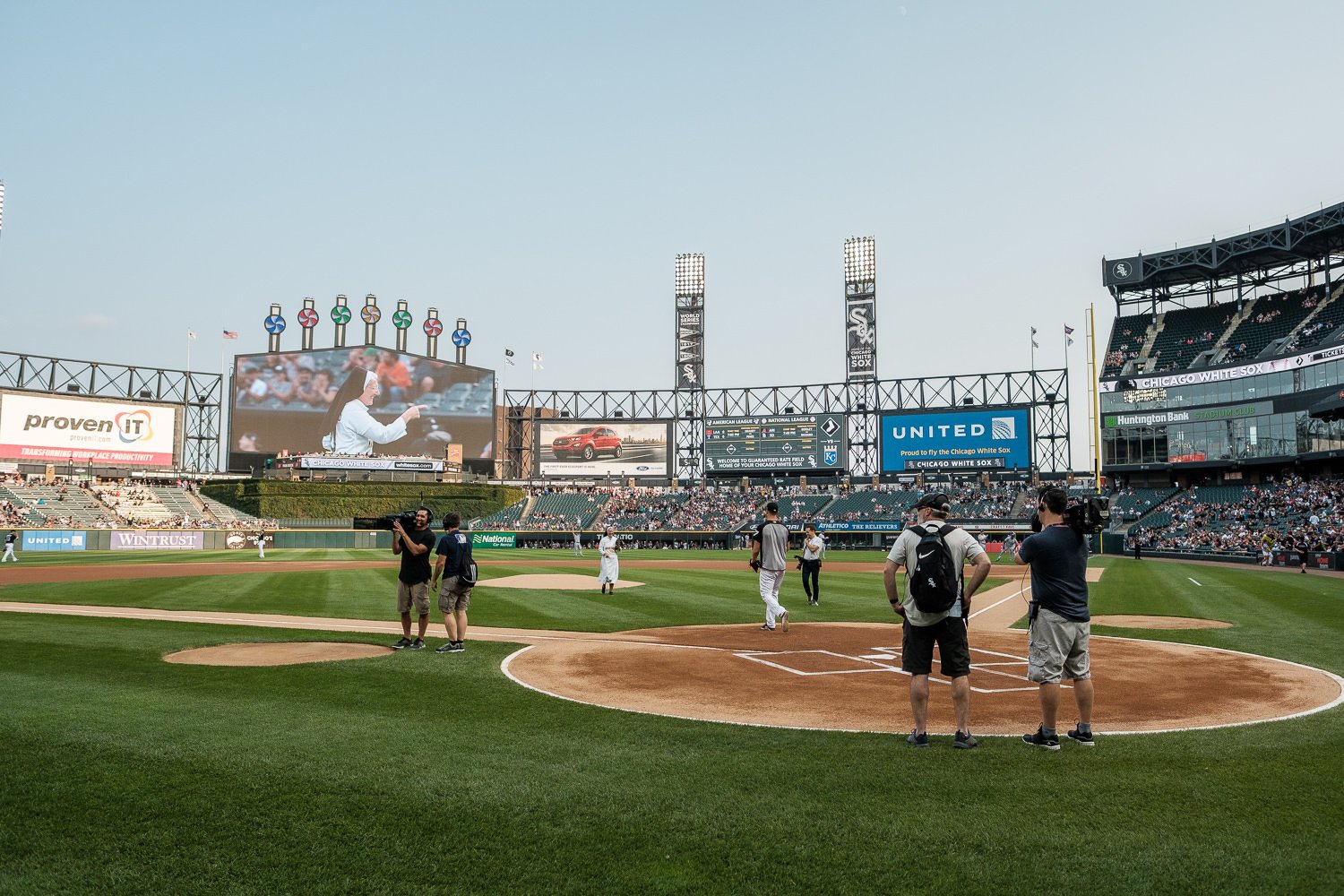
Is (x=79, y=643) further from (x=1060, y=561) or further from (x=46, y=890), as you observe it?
(x=1060, y=561)

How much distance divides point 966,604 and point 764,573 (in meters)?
7.12

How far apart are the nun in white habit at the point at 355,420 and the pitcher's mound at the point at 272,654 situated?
6862cm

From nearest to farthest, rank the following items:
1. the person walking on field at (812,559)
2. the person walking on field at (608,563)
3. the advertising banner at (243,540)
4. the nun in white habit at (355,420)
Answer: the person walking on field at (812,559)
the person walking on field at (608,563)
the advertising banner at (243,540)
the nun in white habit at (355,420)

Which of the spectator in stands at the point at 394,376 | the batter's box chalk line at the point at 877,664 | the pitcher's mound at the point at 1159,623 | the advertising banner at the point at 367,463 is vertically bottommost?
the pitcher's mound at the point at 1159,623

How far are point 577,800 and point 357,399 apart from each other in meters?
77.4

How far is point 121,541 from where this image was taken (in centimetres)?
5003

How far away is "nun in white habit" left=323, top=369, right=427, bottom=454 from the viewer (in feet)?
251

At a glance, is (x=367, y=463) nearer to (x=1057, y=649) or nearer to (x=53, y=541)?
(x=53, y=541)

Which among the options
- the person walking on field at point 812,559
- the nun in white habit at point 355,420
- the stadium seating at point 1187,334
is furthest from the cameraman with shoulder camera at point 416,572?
the nun in white habit at point 355,420

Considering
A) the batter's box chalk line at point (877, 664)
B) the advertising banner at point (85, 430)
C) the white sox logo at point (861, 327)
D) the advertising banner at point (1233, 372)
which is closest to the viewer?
the batter's box chalk line at point (877, 664)

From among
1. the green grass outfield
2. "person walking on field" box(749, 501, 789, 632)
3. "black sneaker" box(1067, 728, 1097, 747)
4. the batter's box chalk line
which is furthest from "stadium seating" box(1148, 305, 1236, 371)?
"black sneaker" box(1067, 728, 1097, 747)

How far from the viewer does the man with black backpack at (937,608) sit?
21.2 feet

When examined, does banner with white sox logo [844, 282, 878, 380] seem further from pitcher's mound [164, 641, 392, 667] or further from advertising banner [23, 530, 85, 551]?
pitcher's mound [164, 641, 392, 667]

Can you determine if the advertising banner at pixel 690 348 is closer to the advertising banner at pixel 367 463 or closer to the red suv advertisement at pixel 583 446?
the red suv advertisement at pixel 583 446
